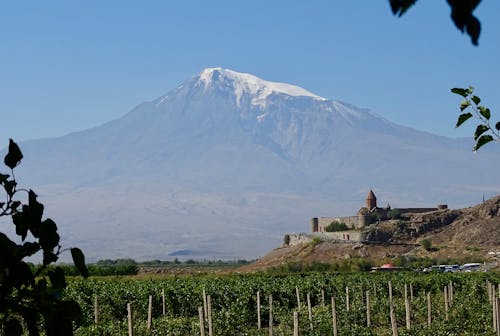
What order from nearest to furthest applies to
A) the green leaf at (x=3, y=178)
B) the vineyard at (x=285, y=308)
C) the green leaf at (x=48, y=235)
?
the green leaf at (x=48, y=235) → the green leaf at (x=3, y=178) → the vineyard at (x=285, y=308)

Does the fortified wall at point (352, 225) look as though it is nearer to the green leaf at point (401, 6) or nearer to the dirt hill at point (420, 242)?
the dirt hill at point (420, 242)

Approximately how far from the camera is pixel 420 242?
98.8 metres

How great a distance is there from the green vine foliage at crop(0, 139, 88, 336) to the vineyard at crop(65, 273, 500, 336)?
16015 mm

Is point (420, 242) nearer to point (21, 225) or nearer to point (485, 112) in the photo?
point (485, 112)

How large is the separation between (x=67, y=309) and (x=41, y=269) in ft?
0.43

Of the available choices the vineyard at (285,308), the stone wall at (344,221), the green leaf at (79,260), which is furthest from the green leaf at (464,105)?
the stone wall at (344,221)

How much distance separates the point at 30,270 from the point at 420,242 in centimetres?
9816

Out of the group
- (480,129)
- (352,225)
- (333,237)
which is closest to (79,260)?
(480,129)

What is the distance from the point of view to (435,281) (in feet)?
146

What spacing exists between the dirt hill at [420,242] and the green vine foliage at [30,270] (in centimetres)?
7755

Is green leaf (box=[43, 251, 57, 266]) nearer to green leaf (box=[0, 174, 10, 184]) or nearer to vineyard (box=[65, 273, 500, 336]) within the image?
green leaf (box=[0, 174, 10, 184])

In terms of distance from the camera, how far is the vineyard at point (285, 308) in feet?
76.9

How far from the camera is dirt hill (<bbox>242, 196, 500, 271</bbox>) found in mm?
89625

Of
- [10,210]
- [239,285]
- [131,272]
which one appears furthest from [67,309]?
[131,272]
